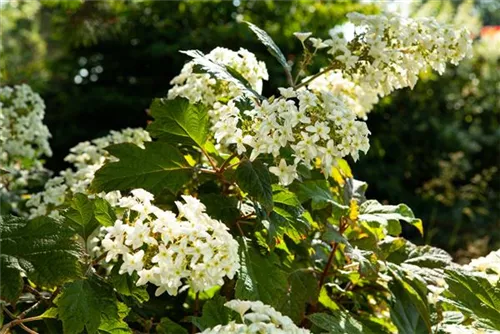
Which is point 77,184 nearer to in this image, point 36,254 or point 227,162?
point 227,162

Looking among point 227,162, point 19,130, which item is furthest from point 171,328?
point 19,130

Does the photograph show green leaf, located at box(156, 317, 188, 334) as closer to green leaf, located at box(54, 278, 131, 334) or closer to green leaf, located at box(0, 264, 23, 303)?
green leaf, located at box(54, 278, 131, 334)

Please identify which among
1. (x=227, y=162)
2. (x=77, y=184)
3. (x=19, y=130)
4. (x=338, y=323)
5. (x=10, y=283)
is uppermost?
(x=227, y=162)

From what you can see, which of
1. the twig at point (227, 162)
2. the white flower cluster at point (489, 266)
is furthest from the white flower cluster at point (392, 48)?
the white flower cluster at point (489, 266)

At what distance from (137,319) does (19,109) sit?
126 centimetres

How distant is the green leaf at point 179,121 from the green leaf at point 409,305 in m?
0.61

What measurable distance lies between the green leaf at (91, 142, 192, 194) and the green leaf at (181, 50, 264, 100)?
21cm

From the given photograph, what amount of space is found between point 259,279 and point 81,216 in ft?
1.39

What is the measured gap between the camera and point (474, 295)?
177 cm

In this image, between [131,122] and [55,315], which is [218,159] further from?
[131,122]

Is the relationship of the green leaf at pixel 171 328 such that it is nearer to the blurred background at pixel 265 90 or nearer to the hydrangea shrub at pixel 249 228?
the hydrangea shrub at pixel 249 228

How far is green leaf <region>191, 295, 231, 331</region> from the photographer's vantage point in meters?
1.51

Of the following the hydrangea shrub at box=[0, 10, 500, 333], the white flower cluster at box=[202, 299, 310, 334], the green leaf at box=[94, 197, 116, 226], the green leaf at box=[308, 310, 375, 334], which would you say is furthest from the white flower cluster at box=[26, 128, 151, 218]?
the white flower cluster at box=[202, 299, 310, 334]

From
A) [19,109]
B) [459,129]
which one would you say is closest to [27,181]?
[19,109]
